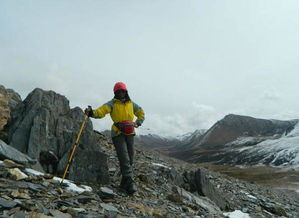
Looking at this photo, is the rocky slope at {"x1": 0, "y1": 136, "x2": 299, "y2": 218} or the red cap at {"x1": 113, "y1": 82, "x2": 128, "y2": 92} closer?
the rocky slope at {"x1": 0, "y1": 136, "x2": 299, "y2": 218}

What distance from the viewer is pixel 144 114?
12.5 metres

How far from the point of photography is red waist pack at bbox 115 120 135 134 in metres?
11.4

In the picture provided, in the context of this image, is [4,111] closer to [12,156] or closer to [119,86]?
[12,156]

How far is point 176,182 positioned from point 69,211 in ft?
36.0

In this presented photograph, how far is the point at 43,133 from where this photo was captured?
14.6 metres

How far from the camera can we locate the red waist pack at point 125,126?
1142 centimetres

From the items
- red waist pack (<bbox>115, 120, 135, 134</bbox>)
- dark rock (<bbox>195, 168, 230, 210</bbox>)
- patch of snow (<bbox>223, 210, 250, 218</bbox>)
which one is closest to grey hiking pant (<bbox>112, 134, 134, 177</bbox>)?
red waist pack (<bbox>115, 120, 135, 134</bbox>)

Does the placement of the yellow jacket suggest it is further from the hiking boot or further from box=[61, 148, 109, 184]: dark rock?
the hiking boot

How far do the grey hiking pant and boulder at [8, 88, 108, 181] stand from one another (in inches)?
43.1

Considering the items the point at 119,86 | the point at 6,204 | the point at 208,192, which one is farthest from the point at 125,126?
the point at 208,192

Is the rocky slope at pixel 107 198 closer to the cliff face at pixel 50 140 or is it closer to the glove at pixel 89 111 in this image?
the cliff face at pixel 50 140

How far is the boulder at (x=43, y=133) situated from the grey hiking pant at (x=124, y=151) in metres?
1.09

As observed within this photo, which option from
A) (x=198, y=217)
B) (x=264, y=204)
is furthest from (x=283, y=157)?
(x=198, y=217)

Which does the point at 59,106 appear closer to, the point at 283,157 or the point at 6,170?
the point at 6,170
